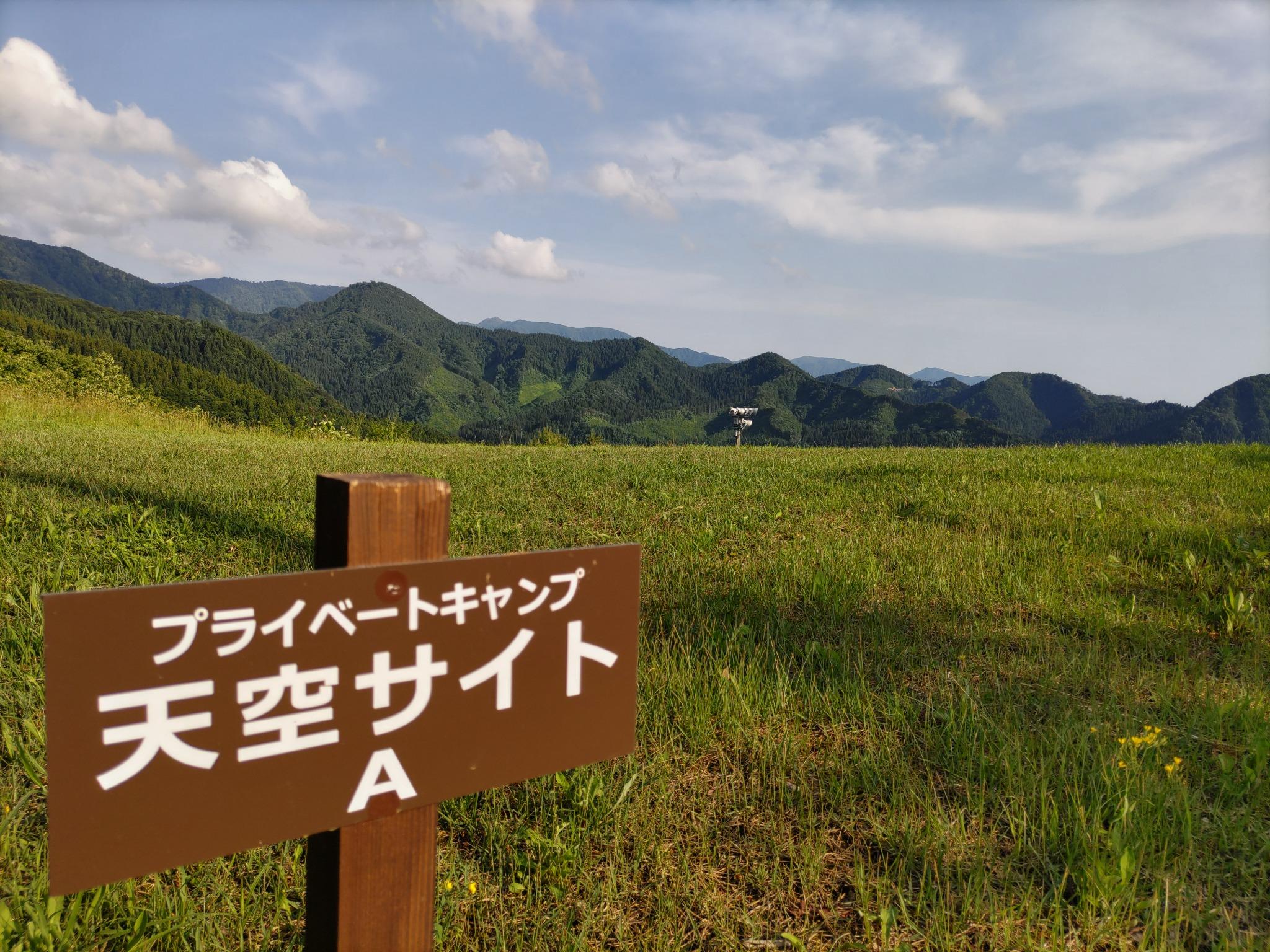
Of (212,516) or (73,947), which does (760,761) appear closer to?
(73,947)

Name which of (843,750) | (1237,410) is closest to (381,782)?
(843,750)

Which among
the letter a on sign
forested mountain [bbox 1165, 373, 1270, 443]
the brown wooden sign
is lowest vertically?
the letter a on sign

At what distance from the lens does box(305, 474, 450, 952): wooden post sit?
1.35 metres

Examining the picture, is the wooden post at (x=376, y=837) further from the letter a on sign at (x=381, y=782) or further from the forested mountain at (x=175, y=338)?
the forested mountain at (x=175, y=338)

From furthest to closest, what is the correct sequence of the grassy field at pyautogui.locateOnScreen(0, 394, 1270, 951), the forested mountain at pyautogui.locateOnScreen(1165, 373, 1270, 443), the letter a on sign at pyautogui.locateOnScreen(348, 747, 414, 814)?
the forested mountain at pyautogui.locateOnScreen(1165, 373, 1270, 443) → the grassy field at pyautogui.locateOnScreen(0, 394, 1270, 951) → the letter a on sign at pyautogui.locateOnScreen(348, 747, 414, 814)

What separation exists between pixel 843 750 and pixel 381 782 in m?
2.10

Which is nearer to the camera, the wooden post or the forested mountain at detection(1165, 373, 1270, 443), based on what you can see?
the wooden post

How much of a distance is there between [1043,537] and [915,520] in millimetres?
1073

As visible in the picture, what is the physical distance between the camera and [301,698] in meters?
1.26

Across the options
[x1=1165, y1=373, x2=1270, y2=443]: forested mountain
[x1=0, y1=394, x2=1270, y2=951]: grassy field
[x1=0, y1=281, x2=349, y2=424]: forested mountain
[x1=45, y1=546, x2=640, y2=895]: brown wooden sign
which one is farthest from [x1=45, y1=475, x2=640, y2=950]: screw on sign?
[x1=1165, y1=373, x2=1270, y2=443]: forested mountain

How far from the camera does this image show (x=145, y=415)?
16.2 m

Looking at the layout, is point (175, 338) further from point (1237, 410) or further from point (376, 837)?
point (1237, 410)

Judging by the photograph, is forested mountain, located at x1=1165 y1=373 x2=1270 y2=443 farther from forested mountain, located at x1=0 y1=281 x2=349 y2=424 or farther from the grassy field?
forested mountain, located at x1=0 y1=281 x2=349 y2=424

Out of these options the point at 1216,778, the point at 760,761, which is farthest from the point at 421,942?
the point at 1216,778
